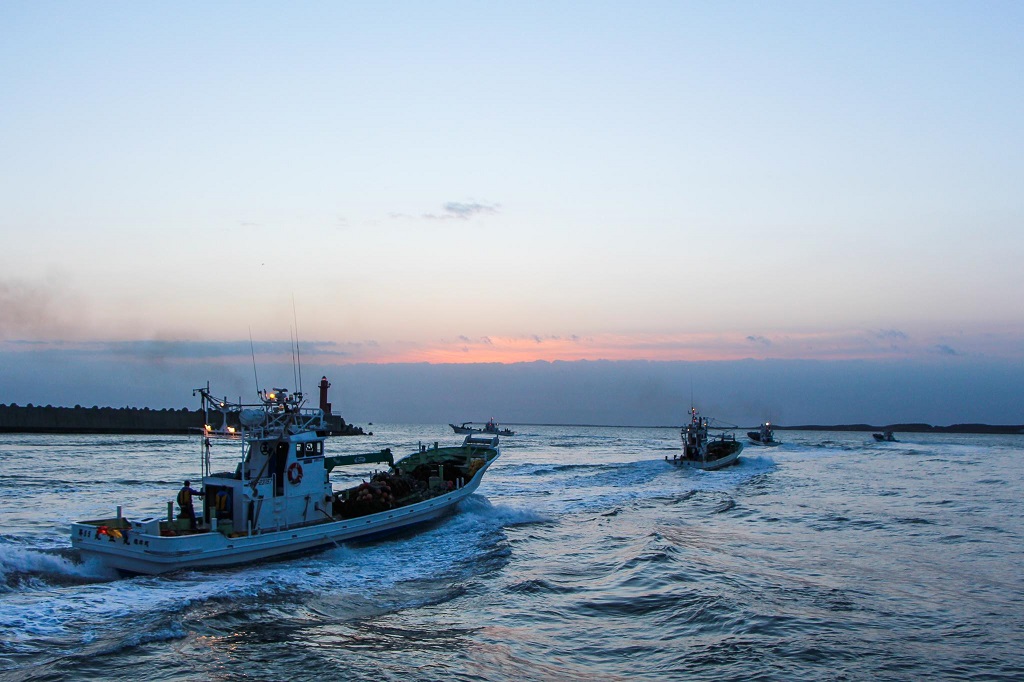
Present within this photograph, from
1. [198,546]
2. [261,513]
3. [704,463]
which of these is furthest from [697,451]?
[198,546]

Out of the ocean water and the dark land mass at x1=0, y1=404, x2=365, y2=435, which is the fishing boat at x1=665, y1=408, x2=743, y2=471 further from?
the dark land mass at x1=0, y1=404, x2=365, y2=435

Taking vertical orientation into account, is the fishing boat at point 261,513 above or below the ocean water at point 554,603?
above

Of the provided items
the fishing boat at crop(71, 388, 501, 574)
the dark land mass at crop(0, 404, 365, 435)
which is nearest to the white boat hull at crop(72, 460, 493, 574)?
the fishing boat at crop(71, 388, 501, 574)

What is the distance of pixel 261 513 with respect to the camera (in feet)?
73.8

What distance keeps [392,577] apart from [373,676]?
8293 mm

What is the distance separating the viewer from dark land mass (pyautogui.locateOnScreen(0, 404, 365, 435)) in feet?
371

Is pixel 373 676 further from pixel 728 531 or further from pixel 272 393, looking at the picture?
pixel 728 531

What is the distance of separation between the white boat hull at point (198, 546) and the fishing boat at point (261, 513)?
3cm

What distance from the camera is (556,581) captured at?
815 inches

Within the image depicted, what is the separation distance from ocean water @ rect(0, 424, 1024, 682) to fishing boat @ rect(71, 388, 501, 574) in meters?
0.60

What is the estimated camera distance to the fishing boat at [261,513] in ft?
64.7

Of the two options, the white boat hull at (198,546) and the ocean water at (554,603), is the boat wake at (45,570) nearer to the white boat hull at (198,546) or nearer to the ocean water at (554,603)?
the ocean water at (554,603)

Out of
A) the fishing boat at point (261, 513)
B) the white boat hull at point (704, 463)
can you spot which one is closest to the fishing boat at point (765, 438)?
the white boat hull at point (704, 463)

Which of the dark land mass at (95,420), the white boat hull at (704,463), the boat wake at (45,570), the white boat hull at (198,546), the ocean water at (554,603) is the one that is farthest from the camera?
the dark land mass at (95,420)
